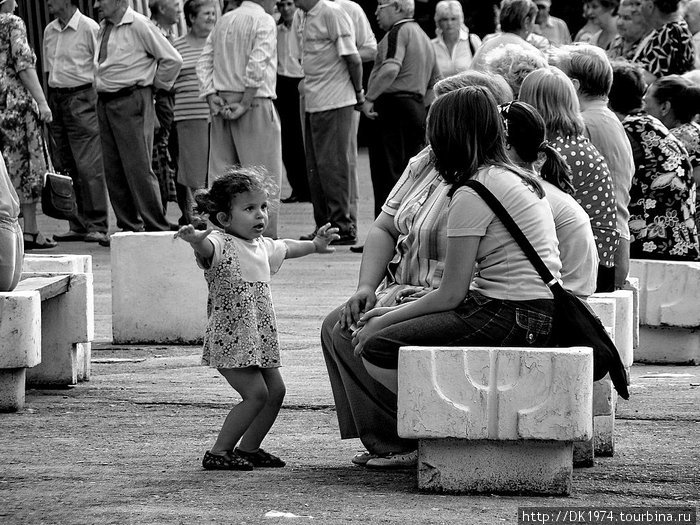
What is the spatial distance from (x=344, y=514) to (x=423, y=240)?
113 cm

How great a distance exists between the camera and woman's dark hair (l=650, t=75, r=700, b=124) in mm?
8656

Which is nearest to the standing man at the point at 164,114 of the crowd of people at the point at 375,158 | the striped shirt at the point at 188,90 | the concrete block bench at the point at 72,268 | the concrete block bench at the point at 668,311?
the crowd of people at the point at 375,158

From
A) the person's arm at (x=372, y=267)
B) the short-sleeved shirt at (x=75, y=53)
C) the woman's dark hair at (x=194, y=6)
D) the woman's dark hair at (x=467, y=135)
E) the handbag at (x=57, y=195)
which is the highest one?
the woman's dark hair at (x=194, y=6)

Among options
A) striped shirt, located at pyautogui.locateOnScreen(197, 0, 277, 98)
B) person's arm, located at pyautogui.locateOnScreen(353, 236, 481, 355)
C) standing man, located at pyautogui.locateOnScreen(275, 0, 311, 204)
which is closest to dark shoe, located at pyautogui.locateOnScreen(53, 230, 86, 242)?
striped shirt, located at pyautogui.locateOnScreen(197, 0, 277, 98)

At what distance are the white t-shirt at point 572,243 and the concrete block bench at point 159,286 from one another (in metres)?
3.25

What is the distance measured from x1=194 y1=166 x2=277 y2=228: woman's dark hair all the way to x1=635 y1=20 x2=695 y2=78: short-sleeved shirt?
5.36 m

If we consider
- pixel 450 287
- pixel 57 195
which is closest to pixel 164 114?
pixel 57 195

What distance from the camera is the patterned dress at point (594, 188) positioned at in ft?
19.7

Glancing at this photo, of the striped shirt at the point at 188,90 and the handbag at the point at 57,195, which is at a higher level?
the striped shirt at the point at 188,90

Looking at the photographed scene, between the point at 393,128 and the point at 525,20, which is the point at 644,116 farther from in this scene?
the point at 393,128

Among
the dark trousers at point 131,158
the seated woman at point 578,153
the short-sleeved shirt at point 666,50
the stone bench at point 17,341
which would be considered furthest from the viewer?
the dark trousers at point 131,158

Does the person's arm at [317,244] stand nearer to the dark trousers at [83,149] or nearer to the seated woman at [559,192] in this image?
the seated woman at [559,192]

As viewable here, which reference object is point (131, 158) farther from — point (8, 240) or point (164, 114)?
point (8, 240)

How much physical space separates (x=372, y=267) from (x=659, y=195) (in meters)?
2.88
